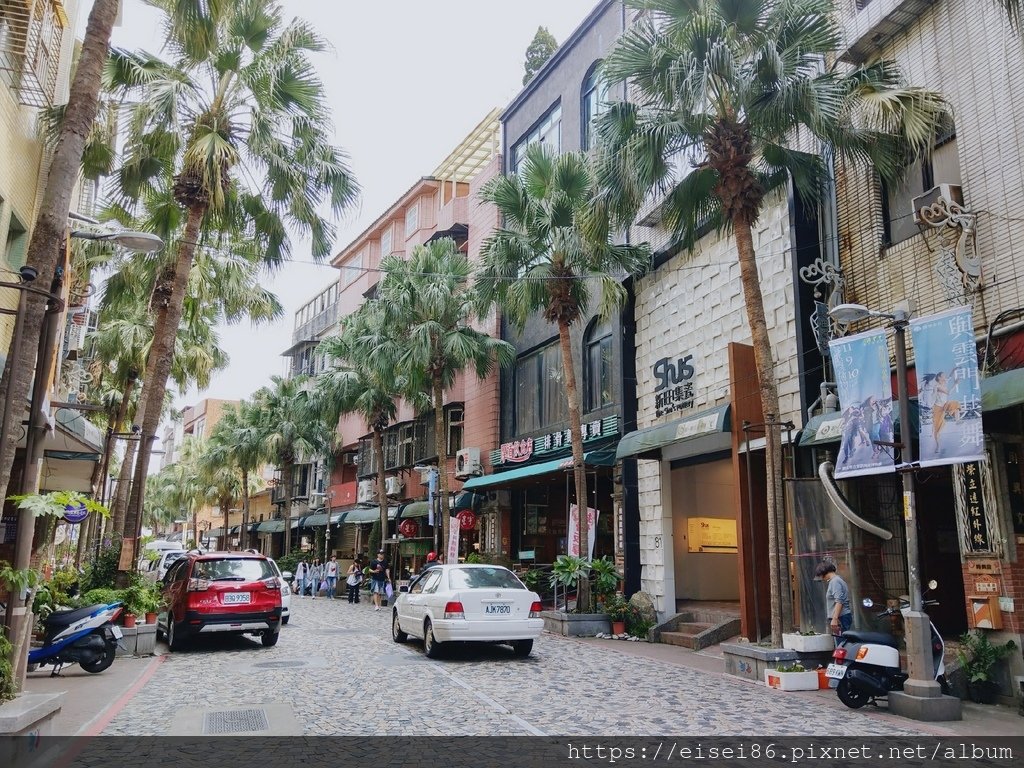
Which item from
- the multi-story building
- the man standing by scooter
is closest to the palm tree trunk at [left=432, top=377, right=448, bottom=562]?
the multi-story building

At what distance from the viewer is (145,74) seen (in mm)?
15469

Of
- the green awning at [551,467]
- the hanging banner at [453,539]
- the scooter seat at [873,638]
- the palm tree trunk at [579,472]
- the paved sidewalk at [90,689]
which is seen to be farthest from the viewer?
the hanging banner at [453,539]

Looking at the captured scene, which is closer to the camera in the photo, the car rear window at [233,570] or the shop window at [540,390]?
the car rear window at [233,570]

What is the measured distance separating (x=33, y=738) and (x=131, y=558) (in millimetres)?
9025

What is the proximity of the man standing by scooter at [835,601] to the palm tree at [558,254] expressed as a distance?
7683 mm

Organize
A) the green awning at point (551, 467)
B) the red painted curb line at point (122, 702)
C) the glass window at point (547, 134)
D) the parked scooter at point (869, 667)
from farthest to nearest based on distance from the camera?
1. the glass window at point (547, 134)
2. the green awning at point (551, 467)
3. the parked scooter at point (869, 667)
4. the red painted curb line at point (122, 702)

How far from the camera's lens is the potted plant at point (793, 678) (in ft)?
35.7

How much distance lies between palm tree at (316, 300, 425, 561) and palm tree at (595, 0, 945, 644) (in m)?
16.0

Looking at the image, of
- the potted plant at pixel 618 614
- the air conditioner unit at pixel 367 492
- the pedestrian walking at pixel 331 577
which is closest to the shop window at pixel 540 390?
the potted plant at pixel 618 614

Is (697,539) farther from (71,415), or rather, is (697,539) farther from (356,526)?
(356,526)

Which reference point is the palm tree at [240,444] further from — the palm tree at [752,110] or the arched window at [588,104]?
the palm tree at [752,110]

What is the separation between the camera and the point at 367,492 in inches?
1471

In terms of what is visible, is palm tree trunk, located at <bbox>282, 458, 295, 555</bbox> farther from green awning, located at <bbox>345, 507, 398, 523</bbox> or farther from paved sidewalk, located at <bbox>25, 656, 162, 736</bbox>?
paved sidewalk, located at <bbox>25, 656, 162, 736</bbox>

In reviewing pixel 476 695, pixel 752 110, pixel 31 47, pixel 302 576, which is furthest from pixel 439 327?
pixel 476 695
